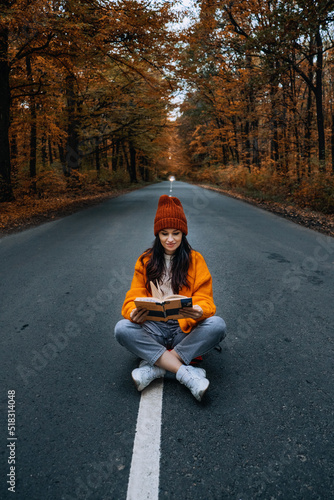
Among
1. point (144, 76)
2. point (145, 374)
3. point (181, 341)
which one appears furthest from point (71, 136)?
point (145, 374)

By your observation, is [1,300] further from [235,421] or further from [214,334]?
[235,421]

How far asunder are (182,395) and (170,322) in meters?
0.68

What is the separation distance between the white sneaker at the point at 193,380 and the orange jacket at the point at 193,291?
1.13 feet

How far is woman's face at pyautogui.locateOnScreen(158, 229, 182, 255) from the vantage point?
8.87 feet

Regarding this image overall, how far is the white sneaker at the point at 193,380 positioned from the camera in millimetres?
2148

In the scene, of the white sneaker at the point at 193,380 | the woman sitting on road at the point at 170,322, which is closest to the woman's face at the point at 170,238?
the woman sitting on road at the point at 170,322

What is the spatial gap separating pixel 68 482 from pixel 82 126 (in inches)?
782

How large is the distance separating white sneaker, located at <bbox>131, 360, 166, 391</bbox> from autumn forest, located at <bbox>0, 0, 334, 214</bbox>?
337 inches

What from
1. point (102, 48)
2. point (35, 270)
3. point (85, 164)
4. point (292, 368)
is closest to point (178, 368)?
point (292, 368)

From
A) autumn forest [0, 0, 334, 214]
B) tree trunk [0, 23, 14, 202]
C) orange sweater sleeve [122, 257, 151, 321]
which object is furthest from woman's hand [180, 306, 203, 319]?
tree trunk [0, 23, 14, 202]

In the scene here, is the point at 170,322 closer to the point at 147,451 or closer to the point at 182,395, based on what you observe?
the point at 182,395

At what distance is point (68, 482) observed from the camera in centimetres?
157

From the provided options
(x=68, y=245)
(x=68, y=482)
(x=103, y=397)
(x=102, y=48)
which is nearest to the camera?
(x=68, y=482)

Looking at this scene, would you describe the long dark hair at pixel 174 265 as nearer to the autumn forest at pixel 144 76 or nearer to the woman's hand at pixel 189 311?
the woman's hand at pixel 189 311
